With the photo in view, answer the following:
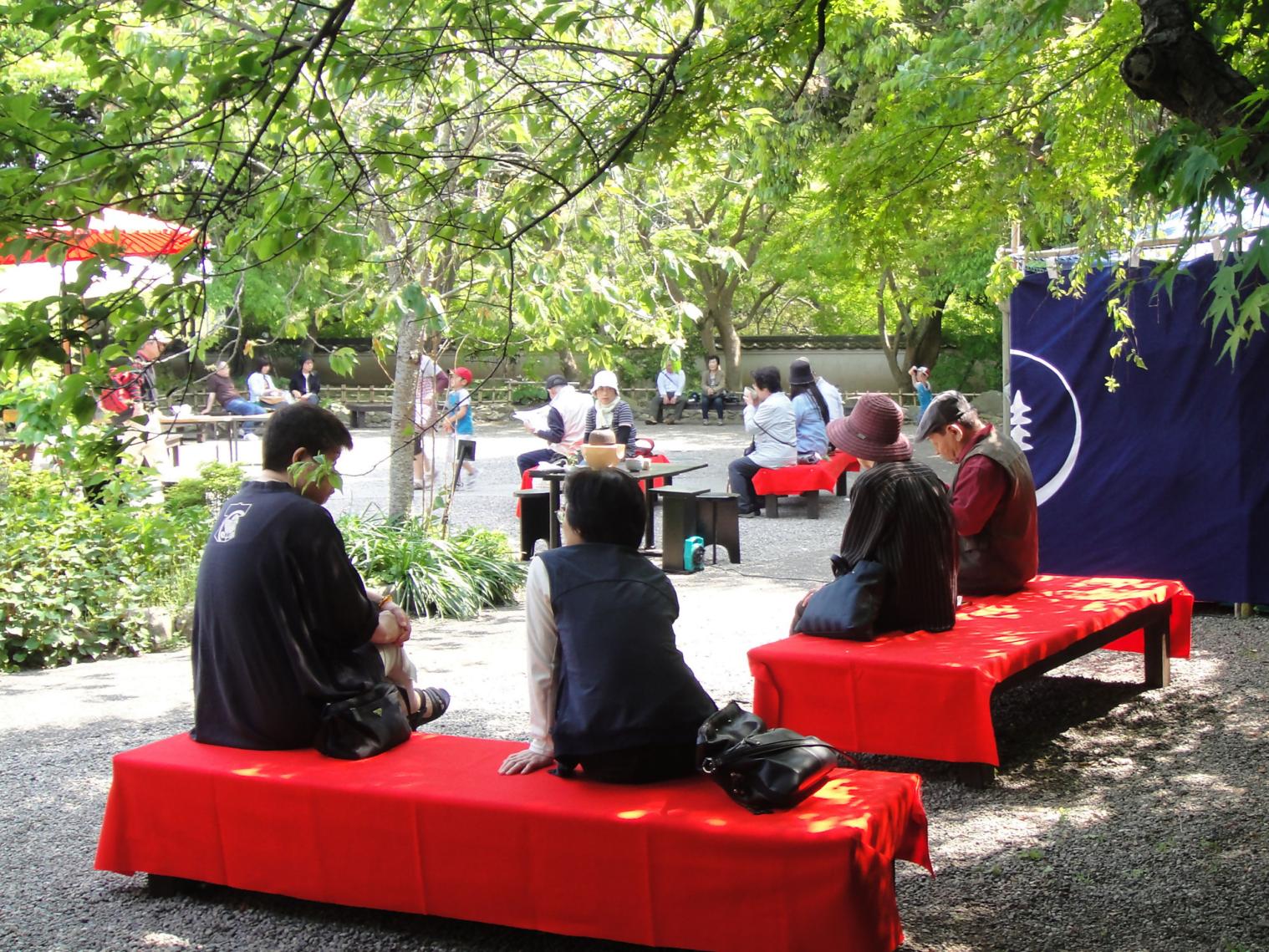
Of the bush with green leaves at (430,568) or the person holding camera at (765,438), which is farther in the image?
the person holding camera at (765,438)

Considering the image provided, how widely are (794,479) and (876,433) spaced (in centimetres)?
793

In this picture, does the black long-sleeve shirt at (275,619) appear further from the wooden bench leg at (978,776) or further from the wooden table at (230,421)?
the wooden table at (230,421)

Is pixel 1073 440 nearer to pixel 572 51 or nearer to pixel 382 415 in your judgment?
pixel 572 51

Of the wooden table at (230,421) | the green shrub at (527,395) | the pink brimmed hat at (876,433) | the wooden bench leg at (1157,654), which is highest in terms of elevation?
the green shrub at (527,395)

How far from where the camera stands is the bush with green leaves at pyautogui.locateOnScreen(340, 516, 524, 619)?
31.9 ft

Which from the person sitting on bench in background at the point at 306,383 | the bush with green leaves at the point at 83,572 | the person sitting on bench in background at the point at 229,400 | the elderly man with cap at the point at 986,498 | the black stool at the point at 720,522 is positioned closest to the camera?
the elderly man with cap at the point at 986,498

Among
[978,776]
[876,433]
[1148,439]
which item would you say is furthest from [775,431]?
[978,776]

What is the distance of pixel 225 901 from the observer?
4457 millimetres

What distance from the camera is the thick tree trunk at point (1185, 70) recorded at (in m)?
3.81

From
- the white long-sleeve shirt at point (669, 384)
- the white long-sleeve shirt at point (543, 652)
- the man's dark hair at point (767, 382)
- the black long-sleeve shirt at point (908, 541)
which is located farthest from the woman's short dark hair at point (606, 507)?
the white long-sleeve shirt at point (669, 384)

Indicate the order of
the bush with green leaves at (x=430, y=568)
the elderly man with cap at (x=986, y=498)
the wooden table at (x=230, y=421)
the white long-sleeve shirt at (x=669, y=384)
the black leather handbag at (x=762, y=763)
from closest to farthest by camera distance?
the black leather handbag at (x=762, y=763), the elderly man with cap at (x=986, y=498), the bush with green leaves at (x=430, y=568), the wooden table at (x=230, y=421), the white long-sleeve shirt at (x=669, y=384)

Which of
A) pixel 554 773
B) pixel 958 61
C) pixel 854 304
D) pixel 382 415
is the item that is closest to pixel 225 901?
pixel 554 773

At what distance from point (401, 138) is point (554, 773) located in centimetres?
255

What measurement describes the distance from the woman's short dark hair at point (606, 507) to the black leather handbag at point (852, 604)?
1.91m
